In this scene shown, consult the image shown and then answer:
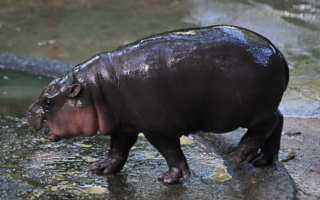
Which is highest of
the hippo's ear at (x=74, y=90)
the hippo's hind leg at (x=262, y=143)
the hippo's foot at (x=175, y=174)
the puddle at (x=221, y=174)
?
the hippo's ear at (x=74, y=90)

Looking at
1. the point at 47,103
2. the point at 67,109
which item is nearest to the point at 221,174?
the point at 67,109

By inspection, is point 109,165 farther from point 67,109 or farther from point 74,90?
point 74,90

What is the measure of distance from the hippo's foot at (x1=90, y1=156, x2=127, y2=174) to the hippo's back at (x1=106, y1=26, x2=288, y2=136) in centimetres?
51

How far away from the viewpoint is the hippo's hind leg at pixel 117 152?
11.4ft

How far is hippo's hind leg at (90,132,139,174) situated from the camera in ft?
11.4

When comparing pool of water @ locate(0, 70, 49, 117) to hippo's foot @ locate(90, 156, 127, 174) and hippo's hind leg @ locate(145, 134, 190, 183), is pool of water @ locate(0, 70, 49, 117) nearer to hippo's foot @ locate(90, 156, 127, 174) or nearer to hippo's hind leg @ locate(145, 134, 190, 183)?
hippo's foot @ locate(90, 156, 127, 174)

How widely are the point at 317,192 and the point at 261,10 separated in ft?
27.7

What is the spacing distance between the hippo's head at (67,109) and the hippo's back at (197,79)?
12.2 inches

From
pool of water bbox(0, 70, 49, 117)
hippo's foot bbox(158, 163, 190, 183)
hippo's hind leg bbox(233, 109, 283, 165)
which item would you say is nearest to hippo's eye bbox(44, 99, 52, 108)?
hippo's foot bbox(158, 163, 190, 183)

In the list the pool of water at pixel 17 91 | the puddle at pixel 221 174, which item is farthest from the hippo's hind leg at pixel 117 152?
the pool of water at pixel 17 91

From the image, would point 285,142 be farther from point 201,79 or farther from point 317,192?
point 201,79

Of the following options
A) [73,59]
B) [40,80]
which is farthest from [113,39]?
[40,80]

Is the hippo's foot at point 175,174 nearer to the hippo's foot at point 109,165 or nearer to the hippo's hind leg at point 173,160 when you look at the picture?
the hippo's hind leg at point 173,160

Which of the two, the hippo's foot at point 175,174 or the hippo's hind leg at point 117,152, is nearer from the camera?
the hippo's foot at point 175,174
